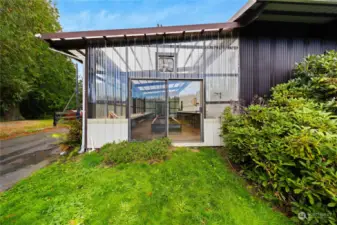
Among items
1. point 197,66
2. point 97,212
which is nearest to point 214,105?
point 197,66

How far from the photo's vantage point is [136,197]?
242cm

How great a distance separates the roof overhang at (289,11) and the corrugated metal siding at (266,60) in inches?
19.0

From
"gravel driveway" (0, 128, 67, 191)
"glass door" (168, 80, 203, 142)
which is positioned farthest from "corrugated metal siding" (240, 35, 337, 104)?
"gravel driveway" (0, 128, 67, 191)

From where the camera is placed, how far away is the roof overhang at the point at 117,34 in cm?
379

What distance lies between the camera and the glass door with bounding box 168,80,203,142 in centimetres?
474

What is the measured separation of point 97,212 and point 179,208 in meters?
1.14

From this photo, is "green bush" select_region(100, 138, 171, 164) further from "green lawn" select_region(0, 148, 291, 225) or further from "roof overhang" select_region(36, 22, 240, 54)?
"roof overhang" select_region(36, 22, 240, 54)

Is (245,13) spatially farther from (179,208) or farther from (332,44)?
(179,208)

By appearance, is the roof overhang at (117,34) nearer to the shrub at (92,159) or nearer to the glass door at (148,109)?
the glass door at (148,109)

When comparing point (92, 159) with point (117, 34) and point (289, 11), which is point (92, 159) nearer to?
point (117, 34)

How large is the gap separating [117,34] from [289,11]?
4436mm

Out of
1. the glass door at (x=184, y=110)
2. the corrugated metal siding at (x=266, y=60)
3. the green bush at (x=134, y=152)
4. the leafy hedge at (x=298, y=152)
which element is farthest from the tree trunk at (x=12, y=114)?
the leafy hedge at (x=298, y=152)

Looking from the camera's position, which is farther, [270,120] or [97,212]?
[270,120]

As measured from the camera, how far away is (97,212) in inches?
83.0
